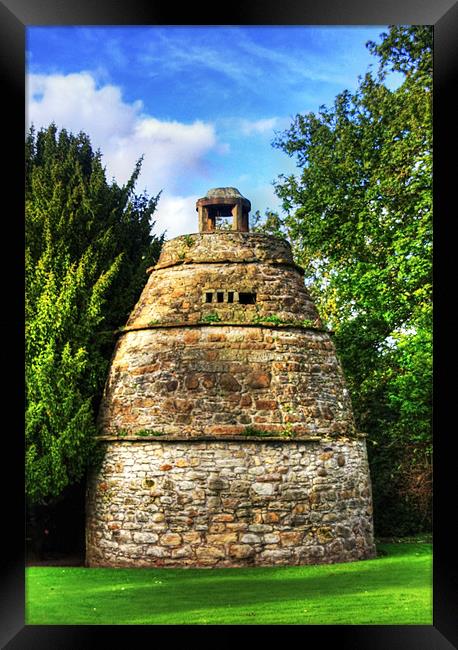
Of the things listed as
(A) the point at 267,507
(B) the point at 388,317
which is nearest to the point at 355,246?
(B) the point at 388,317

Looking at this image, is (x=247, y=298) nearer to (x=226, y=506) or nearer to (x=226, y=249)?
(x=226, y=249)

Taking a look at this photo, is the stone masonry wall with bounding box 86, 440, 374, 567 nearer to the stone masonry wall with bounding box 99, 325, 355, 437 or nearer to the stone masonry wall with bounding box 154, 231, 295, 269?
the stone masonry wall with bounding box 99, 325, 355, 437

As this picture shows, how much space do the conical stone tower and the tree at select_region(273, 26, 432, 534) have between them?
7.43 ft

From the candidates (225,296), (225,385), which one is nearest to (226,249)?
(225,296)

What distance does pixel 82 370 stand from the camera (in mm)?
11602

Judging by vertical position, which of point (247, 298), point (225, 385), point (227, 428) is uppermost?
point (247, 298)

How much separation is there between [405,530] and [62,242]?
846 centimetres
